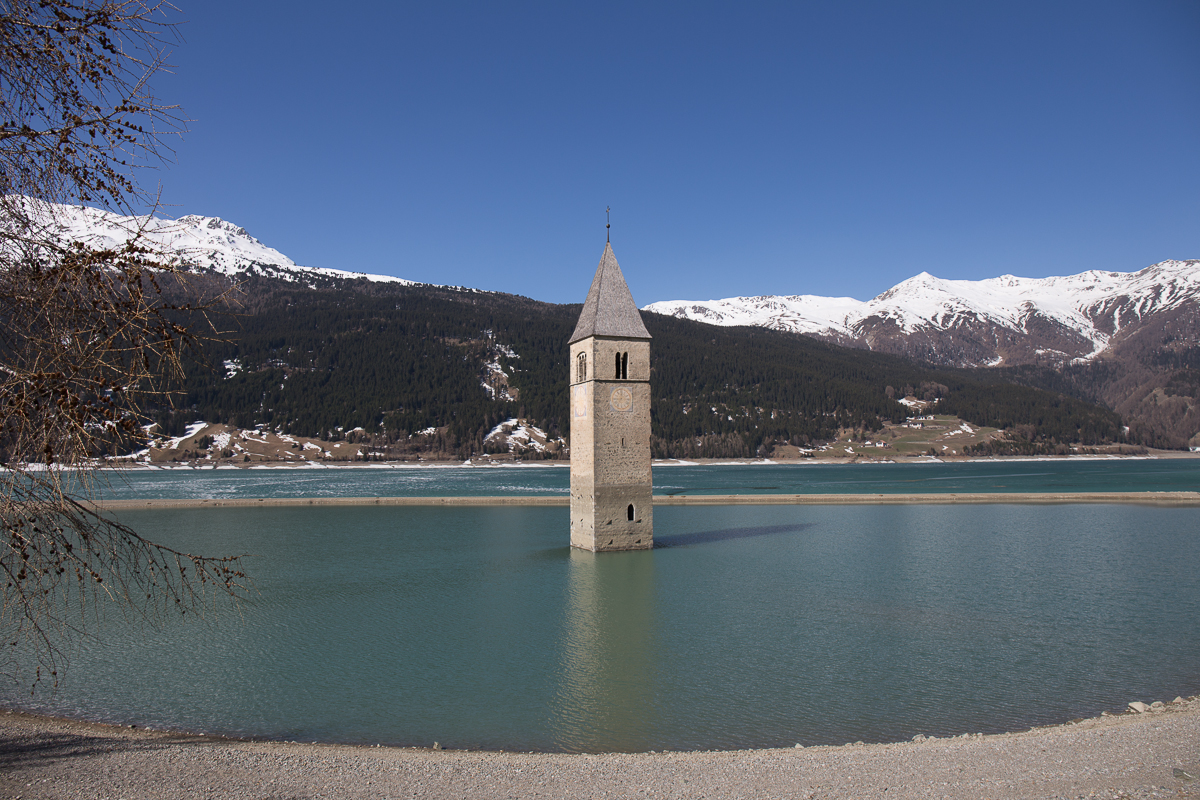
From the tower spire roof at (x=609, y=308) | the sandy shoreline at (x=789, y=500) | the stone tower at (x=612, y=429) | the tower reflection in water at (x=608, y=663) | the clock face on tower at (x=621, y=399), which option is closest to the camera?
the tower reflection in water at (x=608, y=663)

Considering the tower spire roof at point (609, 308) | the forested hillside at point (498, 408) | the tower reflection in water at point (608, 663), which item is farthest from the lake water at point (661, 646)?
the forested hillside at point (498, 408)

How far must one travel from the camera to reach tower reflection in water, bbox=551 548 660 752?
45.6 ft

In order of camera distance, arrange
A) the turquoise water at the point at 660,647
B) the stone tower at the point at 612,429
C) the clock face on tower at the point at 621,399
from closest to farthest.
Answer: the turquoise water at the point at 660,647
the stone tower at the point at 612,429
the clock face on tower at the point at 621,399

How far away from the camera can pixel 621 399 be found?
32688 mm

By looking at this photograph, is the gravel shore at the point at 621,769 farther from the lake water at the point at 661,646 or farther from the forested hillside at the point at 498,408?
the forested hillside at the point at 498,408

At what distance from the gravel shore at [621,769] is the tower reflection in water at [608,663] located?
1.75 m

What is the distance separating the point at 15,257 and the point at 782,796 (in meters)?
10.0

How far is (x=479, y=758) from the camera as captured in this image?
1185cm

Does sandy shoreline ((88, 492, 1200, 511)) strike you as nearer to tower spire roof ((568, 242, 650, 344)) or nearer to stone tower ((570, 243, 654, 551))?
stone tower ((570, 243, 654, 551))

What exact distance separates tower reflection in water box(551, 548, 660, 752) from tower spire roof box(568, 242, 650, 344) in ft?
32.5

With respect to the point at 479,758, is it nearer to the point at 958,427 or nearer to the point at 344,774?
the point at 344,774

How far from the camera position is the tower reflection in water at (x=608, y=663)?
13.9 metres

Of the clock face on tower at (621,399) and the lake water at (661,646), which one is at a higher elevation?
the clock face on tower at (621,399)

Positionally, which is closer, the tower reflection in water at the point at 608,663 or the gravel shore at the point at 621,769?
the gravel shore at the point at 621,769
